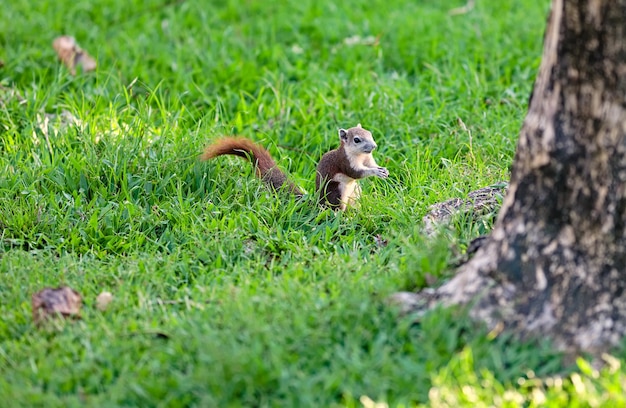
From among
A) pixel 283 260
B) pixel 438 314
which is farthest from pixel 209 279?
pixel 438 314

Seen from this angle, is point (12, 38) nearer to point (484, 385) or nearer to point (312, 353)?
point (312, 353)

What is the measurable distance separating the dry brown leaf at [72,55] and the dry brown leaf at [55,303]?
3.20 metres

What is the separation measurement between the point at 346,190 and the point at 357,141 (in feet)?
0.96

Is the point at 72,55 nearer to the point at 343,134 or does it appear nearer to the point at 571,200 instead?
the point at 343,134

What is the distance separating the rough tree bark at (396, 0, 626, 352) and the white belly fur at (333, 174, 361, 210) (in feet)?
6.21

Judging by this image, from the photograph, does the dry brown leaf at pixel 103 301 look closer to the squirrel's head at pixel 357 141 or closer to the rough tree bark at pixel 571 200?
the rough tree bark at pixel 571 200

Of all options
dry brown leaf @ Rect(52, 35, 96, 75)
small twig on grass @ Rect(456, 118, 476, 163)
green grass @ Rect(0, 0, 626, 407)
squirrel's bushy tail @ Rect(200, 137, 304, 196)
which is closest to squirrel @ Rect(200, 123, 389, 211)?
squirrel's bushy tail @ Rect(200, 137, 304, 196)

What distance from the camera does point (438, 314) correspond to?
3.30 m

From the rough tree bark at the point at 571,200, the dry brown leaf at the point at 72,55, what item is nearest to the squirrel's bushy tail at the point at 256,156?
the rough tree bark at the point at 571,200

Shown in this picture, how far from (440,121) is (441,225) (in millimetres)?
1783

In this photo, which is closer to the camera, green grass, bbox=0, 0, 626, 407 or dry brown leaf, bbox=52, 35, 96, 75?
green grass, bbox=0, 0, 626, 407

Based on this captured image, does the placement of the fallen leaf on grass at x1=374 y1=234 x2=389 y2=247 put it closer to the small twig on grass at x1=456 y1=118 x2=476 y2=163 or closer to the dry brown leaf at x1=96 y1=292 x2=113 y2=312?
the small twig on grass at x1=456 y1=118 x2=476 y2=163

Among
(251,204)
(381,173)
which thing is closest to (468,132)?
(381,173)

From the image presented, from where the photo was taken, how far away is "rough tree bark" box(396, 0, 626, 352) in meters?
3.12
